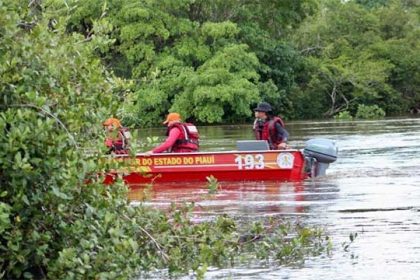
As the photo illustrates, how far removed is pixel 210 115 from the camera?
51250 mm

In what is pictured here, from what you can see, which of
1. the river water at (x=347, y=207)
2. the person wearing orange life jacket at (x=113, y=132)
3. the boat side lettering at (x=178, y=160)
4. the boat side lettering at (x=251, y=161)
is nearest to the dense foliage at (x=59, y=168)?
the person wearing orange life jacket at (x=113, y=132)

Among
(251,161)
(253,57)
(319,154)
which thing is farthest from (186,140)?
(253,57)

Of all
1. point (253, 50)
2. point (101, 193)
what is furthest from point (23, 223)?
point (253, 50)

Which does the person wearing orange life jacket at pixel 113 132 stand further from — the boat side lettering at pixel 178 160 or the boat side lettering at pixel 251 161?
the boat side lettering at pixel 251 161

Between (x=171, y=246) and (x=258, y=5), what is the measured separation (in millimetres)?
50311

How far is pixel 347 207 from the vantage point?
1524cm

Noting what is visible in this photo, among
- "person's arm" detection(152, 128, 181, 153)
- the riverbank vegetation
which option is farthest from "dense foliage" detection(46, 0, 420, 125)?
the riverbank vegetation

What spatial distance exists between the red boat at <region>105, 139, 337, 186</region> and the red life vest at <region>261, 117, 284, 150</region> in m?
0.58

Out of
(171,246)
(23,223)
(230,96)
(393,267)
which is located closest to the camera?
(23,223)

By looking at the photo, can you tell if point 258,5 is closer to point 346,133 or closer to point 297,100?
point 297,100

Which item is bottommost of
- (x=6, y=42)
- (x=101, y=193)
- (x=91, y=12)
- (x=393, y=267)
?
(x=393, y=267)

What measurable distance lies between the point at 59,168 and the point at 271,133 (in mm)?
11716

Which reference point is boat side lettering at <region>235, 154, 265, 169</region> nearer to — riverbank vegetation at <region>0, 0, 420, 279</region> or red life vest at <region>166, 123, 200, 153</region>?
red life vest at <region>166, 123, 200, 153</region>

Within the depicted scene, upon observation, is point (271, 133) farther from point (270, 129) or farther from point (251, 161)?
point (251, 161)
